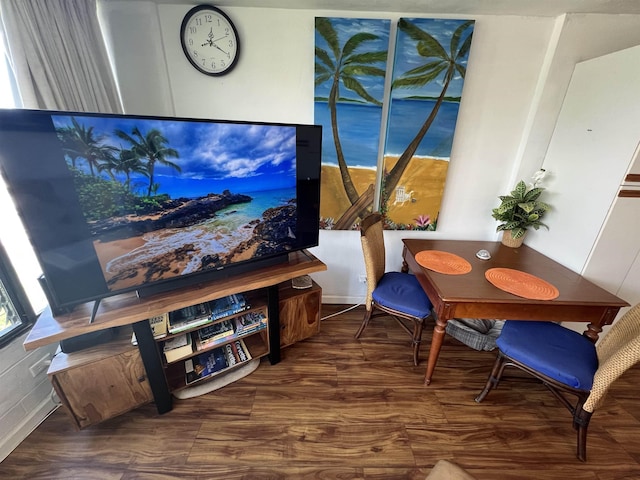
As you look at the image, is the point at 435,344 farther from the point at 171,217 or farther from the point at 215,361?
the point at 171,217

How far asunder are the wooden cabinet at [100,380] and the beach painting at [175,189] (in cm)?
38

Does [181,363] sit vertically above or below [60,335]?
below

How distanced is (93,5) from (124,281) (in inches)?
64.9

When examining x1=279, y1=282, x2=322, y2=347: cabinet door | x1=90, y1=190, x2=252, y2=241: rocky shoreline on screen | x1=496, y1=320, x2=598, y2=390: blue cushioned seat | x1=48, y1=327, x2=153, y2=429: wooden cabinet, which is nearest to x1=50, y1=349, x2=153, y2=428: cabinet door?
x1=48, y1=327, x2=153, y2=429: wooden cabinet

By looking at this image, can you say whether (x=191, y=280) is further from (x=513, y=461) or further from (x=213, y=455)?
(x=513, y=461)

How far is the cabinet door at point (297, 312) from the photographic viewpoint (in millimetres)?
1740

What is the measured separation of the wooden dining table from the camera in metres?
1.33

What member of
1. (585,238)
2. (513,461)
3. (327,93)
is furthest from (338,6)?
(513,461)

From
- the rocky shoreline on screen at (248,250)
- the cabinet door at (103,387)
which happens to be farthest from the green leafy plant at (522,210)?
the cabinet door at (103,387)

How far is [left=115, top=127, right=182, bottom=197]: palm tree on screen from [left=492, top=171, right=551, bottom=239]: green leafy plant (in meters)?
2.24

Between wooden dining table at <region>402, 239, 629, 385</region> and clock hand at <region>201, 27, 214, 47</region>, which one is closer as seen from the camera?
wooden dining table at <region>402, 239, 629, 385</region>

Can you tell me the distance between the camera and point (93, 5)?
4.65 feet

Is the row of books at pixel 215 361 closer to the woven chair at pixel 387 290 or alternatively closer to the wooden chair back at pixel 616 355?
the woven chair at pixel 387 290

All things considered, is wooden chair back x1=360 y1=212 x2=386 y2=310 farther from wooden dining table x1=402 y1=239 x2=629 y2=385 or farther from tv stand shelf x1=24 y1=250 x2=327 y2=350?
tv stand shelf x1=24 y1=250 x2=327 y2=350
